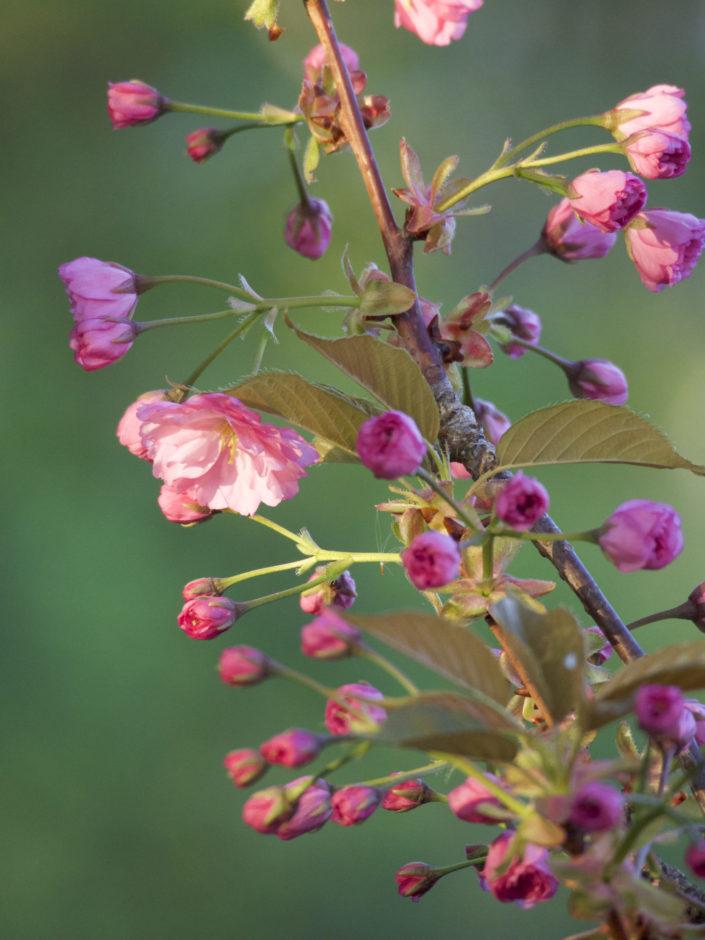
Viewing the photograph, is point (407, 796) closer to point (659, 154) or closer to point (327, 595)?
point (327, 595)

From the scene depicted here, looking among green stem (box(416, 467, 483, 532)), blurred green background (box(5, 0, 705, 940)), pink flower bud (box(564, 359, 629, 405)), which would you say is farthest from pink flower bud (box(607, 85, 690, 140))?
blurred green background (box(5, 0, 705, 940))

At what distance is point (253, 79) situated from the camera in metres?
2.98

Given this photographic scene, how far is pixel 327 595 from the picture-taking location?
0.46 meters

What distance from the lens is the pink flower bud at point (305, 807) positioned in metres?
0.31

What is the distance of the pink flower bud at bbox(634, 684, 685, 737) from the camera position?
0.23 m

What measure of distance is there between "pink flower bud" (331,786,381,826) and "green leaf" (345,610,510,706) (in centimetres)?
12

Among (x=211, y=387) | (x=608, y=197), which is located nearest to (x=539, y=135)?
(x=608, y=197)

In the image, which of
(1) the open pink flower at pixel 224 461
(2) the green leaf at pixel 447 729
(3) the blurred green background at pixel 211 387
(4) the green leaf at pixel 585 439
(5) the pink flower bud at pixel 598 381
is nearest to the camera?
(2) the green leaf at pixel 447 729

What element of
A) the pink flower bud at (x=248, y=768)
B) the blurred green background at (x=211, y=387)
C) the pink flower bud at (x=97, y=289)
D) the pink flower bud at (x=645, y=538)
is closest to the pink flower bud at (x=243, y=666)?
the pink flower bud at (x=248, y=768)

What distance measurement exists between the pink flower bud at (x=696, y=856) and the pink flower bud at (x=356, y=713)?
9 centimetres

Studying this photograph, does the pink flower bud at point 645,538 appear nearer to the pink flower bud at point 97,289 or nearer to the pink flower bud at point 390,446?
the pink flower bud at point 390,446

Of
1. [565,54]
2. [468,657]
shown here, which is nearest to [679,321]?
[565,54]

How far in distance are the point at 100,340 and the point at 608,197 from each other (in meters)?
0.25

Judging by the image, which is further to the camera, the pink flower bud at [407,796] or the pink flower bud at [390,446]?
the pink flower bud at [407,796]
